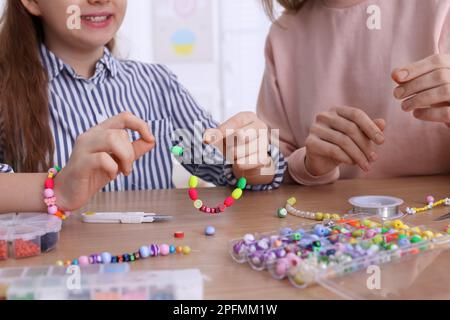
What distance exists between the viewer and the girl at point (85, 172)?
776 millimetres

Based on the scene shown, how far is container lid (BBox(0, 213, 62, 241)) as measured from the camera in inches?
26.6

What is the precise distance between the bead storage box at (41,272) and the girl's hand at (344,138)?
501mm

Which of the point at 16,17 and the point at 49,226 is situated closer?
the point at 49,226

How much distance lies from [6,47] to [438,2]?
929 millimetres

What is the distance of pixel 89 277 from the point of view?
570 mm

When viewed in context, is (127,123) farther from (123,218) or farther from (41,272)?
(41,272)

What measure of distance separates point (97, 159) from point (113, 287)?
27 centimetres

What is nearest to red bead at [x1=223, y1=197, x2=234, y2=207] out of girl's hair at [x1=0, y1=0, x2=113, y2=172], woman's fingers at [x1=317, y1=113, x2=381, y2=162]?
woman's fingers at [x1=317, y1=113, x2=381, y2=162]

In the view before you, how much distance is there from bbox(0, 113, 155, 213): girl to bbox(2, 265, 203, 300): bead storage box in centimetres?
23

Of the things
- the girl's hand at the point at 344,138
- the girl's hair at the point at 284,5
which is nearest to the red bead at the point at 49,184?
the girl's hand at the point at 344,138

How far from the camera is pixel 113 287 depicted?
549 millimetres
